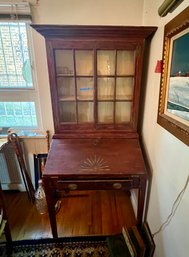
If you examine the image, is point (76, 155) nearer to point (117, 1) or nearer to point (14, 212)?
point (14, 212)

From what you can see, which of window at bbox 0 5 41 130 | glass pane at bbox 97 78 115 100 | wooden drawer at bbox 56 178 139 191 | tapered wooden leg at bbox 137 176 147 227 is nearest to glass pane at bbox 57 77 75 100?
glass pane at bbox 97 78 115 100

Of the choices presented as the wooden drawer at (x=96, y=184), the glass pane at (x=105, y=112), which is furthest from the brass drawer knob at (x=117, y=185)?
the glass pane at (x=105, y=112)

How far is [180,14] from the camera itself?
843 millimetres

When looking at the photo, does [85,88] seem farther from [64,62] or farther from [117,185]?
[117,185]

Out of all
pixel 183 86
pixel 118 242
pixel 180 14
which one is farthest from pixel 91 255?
pixel 180 14

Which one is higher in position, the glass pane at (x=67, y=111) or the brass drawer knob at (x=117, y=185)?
the glass pane at (x=67, y=111)

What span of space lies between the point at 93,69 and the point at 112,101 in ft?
1.12

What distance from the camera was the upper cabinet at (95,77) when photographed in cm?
133

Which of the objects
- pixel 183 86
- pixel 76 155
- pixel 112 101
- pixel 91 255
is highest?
pixel 183 86

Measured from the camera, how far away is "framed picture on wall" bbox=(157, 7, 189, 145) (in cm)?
82

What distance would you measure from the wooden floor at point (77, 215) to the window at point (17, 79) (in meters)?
0.93

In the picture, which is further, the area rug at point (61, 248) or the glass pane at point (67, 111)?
the glass pane at point (67, 111)

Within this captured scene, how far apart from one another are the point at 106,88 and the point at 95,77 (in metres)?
0.16

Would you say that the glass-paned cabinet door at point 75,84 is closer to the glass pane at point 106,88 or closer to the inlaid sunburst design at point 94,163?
the glass pane at point 106,88
